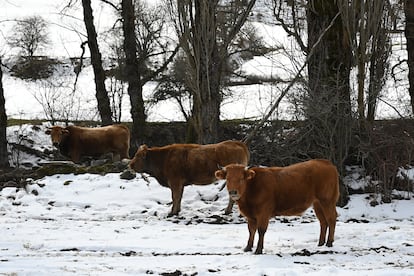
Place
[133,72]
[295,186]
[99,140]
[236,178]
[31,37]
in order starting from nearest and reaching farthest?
1. [236,178]
2. [295,186]
3. [99,140]
4. [133,72]
5. [31,37]

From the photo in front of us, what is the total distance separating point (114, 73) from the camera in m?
28.2

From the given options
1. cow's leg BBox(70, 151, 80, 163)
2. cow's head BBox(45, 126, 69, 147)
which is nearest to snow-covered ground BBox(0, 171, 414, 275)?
cow's head BBox(45, 126, 69, 147)

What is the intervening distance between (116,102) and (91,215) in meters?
15.3

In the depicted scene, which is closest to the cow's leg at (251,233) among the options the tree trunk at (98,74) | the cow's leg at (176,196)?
the cow's leg at (176,196)

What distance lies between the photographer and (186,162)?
13.5 metres

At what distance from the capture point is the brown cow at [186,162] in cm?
1337

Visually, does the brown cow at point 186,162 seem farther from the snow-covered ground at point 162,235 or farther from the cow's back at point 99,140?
the cow's back at point 99,140

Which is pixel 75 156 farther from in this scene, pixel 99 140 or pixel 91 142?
pixel 99 140

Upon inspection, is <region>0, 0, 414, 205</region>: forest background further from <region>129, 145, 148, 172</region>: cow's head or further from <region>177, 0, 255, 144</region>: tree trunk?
<region>129, 145, 148, 172</region>: cow's head

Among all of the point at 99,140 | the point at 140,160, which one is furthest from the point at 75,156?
the point at 140,160

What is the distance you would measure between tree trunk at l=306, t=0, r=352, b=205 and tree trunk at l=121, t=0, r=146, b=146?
722cm

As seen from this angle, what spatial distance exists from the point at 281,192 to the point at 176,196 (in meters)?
4.16

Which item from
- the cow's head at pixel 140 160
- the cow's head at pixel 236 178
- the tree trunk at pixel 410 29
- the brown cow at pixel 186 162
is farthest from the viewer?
the tree trunk at pixel 410 29

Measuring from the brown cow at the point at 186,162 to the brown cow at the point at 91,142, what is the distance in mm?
4772
